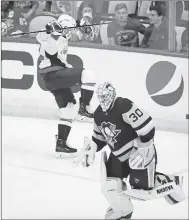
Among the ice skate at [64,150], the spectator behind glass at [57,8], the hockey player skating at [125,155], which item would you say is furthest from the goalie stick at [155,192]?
the spectator behind glass at [57,8]

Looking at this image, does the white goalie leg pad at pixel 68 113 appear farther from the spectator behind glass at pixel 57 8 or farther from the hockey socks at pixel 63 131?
the spectator behind glass at pixel 57 8

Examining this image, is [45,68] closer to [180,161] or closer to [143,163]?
[143,163]

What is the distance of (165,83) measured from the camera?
2.50 metres

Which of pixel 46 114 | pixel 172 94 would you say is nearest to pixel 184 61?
pixel 172 94

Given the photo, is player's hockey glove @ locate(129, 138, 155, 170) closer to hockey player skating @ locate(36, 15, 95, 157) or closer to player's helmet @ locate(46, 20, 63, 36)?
hockey player skating @ locate(36, 15, 95, 157)

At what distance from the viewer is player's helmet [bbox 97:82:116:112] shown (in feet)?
5.64

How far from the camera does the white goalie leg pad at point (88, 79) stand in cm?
184

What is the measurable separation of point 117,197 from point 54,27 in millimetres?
547

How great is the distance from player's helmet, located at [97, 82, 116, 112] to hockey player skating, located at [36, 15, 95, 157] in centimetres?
13

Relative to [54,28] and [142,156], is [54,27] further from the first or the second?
[142,156]

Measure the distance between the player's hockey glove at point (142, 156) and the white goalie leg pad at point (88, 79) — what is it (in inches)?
9.9

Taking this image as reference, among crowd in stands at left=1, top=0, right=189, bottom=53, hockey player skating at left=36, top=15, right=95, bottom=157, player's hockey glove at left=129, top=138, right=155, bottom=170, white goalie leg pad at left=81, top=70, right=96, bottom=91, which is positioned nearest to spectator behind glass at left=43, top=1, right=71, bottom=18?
crowd in stands at left=1, top=0, right=189, bottom=53

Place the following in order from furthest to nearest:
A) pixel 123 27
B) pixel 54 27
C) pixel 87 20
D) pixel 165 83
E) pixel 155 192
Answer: pixel 165 83 → pixel 123 27 → pixel 87 20 → pixel 54 27 → pixel 155 192

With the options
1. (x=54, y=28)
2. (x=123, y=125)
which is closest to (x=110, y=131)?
(x=123, y=125)
